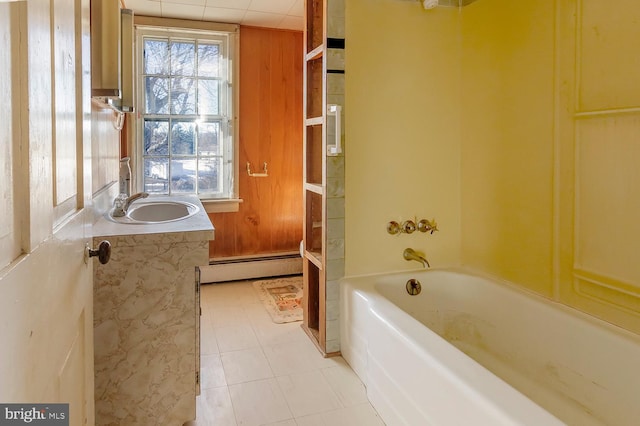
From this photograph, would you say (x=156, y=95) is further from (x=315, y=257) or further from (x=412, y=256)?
(x=412, y=256)

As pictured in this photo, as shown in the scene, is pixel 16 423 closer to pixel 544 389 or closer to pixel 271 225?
pixel 544 389

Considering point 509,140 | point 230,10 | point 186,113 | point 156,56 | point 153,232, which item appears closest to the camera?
point 153,232

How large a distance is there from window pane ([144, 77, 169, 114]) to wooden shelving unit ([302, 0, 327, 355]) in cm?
165

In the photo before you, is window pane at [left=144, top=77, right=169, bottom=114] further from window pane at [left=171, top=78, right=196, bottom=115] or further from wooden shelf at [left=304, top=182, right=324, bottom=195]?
wooden shelf at [left=304, top=182, right=324, bottom=195]

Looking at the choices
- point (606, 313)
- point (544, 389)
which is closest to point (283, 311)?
point (544, 389)

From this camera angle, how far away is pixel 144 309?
5.52ft

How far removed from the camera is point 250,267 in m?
3.98

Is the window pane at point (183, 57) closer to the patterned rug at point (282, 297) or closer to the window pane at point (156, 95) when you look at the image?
the window pane at point (156, 95)

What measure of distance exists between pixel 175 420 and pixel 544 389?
1589 mm

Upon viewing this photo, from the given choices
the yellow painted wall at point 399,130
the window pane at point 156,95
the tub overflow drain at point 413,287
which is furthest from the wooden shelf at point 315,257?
the window pane at point 156,95

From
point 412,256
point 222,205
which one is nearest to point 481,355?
point 412,256

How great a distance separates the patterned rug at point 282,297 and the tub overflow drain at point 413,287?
3.11 ft

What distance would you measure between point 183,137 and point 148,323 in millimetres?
2471

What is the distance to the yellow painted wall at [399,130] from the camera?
243 cm
